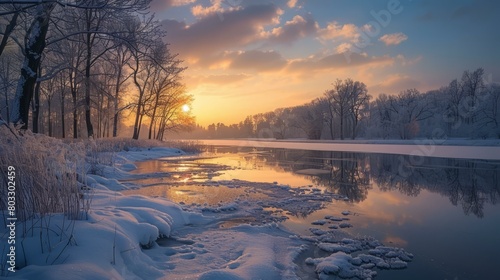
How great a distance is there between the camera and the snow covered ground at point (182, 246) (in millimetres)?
2980

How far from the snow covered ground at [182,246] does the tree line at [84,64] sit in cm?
362

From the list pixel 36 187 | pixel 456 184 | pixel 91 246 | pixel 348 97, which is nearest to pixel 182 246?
pixel 91 246

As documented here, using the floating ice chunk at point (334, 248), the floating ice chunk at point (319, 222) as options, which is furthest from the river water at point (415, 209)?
the floating ice chunk at point (334, 248)

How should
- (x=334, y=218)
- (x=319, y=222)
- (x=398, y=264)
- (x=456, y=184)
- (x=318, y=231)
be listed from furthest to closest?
(x=456, y=184) < (x=334, y=218) < (x=319, y=222) < (x=318, y=231) < (x=398, y=264)

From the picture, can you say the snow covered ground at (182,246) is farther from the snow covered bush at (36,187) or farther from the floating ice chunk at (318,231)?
the snow covered bush at (36,187)

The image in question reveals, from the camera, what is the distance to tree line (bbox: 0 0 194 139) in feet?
24.0

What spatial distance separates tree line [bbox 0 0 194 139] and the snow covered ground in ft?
11.9

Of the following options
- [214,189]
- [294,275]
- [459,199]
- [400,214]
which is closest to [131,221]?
[294,275]

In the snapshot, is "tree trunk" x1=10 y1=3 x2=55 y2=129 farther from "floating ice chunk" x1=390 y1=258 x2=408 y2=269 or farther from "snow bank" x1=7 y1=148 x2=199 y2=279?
"floating ice chunk" x1=390 y1=258 x2=408 y2=269

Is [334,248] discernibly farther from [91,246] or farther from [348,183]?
[348,183]

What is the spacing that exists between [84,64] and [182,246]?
26.0m

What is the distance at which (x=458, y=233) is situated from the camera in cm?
507

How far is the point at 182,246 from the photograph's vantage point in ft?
14.6

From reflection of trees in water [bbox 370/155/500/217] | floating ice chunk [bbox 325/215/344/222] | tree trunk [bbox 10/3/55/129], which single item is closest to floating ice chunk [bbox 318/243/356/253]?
floating ice chunk [bbox 325/215/344/222]
